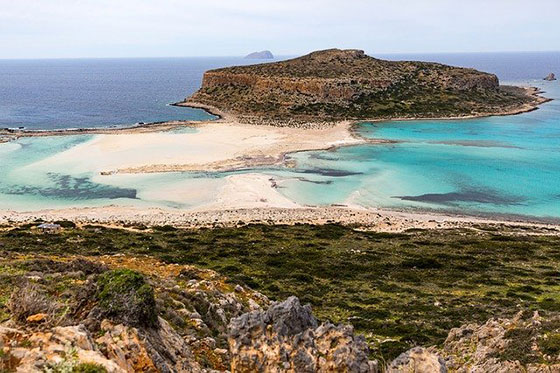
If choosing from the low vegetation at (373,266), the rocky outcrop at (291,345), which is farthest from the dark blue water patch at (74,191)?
the rocky outcrop at (291,345)

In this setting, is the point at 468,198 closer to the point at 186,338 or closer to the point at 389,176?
the point at 389,176

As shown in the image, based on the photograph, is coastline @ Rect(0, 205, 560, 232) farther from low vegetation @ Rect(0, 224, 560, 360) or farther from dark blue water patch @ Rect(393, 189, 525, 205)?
dark blue water patch @ Rect(393, 189, 525, 205)

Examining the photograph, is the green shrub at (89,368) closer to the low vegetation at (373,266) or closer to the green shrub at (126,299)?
the green shrub at (126,299)

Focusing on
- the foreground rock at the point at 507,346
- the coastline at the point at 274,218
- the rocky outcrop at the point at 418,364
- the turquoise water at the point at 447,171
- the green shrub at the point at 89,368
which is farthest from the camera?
the turquoise water at the point at 447,171

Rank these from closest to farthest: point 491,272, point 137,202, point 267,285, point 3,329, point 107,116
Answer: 1. point 3,329
2. point 267,285
3. point 491,272
4. point 137,202
5. point 107,116

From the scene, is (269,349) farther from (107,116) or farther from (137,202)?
(107,116)

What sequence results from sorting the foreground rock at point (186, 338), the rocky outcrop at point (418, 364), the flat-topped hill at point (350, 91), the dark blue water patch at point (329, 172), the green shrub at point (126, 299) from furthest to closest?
1. the flat-topped hill at point (350, 91)
2. the dark blue water patch at point (329, 172)
3. the green shrub at point (126, 299)
4. the rocky outcrop at point (418, 364)
5. the foreground rock at point (186, 338)

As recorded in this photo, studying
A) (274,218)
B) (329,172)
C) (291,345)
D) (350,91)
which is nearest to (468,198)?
(329,172)

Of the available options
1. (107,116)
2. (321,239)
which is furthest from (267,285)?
(107,116)
